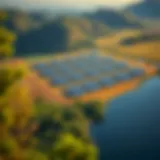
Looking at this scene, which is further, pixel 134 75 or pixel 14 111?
pixel 134 75

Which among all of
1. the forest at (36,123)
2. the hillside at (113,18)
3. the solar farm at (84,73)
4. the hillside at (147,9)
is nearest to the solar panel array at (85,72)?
the solar farm at (84,73)

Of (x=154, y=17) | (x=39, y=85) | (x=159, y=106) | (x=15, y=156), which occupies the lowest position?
(x=15, y=156)

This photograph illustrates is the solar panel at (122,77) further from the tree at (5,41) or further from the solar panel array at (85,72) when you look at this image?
the tree at (5,41)

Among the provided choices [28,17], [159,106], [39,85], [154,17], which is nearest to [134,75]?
[159,106]

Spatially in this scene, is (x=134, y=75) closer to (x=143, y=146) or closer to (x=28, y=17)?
(x=143, y=146)

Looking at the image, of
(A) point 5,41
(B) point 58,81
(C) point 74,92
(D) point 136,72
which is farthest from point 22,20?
(D) point 136,72
